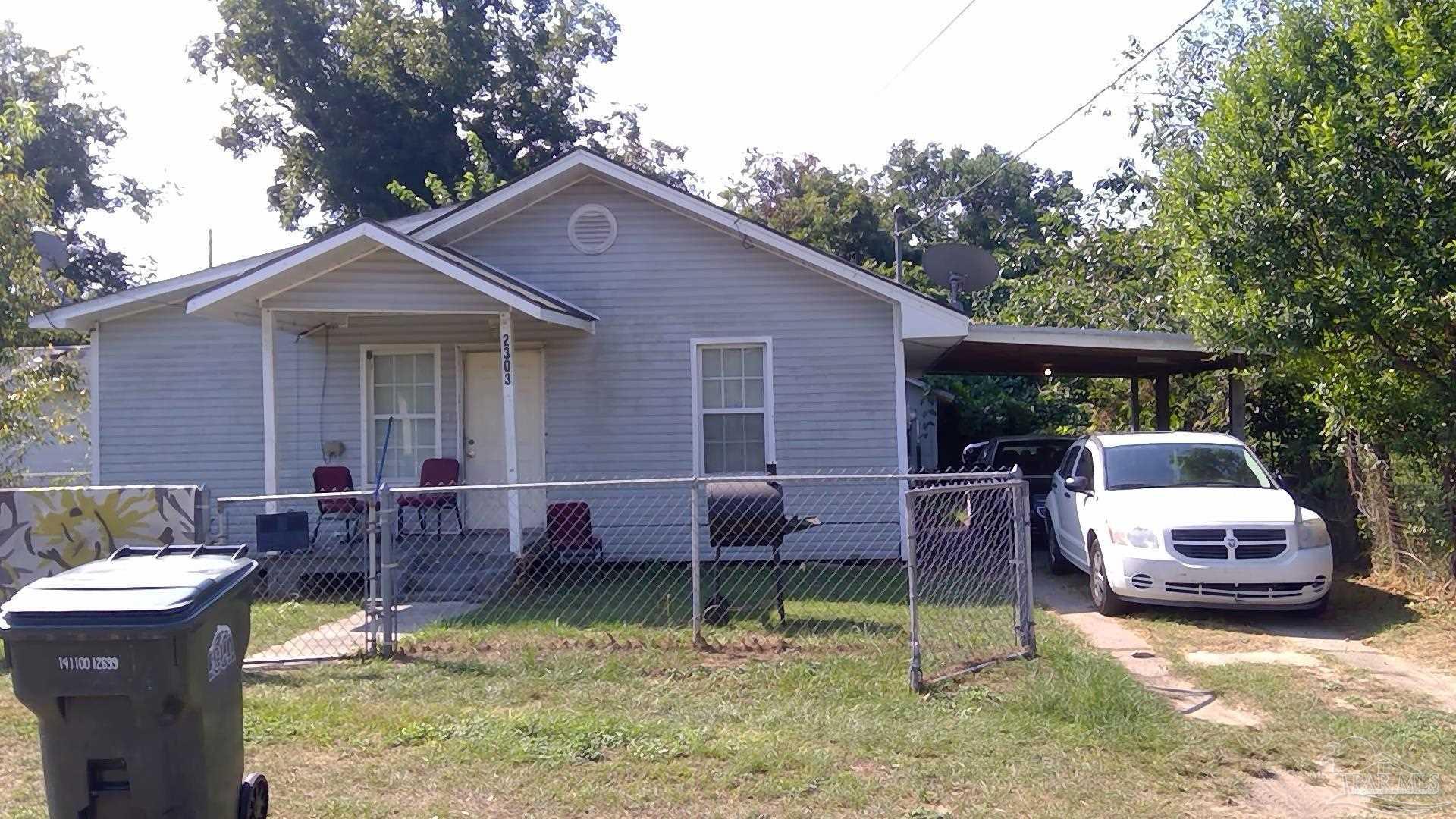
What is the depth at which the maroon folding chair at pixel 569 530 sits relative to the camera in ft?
37.3

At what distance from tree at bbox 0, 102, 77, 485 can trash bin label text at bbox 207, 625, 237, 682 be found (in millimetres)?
8970

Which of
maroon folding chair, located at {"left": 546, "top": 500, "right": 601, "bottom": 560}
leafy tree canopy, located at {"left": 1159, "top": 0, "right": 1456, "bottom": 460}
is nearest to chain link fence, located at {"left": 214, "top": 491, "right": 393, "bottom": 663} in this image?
maroon folding chair, located at {"left": 546, "top": 500, "right": 601, "bottom": 560}

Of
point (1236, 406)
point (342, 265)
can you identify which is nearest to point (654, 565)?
point (342, 265)

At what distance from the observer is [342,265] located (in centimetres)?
1148

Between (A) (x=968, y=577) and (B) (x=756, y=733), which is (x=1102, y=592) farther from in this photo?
(B) (x=756, y=733)

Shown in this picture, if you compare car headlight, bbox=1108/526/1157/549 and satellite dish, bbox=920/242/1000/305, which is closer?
car headlight, bbox=1108/526/1157/549

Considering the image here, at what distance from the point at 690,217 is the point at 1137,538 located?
5947 mm

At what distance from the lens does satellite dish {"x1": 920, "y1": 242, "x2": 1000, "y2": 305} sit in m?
16.0

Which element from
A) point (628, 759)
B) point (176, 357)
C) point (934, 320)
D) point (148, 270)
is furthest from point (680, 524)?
point (148, 270)

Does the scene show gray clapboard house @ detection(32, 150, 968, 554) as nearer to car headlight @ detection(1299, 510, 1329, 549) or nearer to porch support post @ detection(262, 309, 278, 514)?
porch support post @ detection(262, 309, 278, 514)

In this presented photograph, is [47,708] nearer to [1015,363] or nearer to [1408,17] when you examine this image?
[1408,17]

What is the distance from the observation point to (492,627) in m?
9.19

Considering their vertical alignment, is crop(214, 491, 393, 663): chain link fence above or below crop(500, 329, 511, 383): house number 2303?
below

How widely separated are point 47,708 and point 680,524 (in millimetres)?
9060
